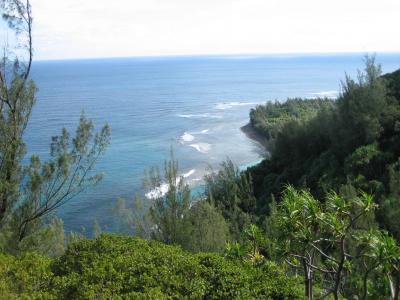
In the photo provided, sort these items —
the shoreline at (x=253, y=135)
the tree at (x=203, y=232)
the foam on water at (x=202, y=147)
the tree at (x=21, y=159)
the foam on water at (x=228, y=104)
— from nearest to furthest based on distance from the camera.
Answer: the tree at (x=21, y=159), the tree at (x=203, y=232), the foam on water at (x=202, y=147), the shoreline at (x=253, y=135), the foam on water at (x=228, y=104)

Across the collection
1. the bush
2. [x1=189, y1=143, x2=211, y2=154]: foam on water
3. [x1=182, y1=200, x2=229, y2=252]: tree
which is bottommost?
[x1=189, y1=143, x2=211, y2=154]: foam on water

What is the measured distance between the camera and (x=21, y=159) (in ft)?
53.2

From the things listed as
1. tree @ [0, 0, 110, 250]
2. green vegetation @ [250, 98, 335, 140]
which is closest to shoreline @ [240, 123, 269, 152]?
green vegetation @ [250, 98, 335, 140]

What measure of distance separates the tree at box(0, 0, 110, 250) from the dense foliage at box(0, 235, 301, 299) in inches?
177

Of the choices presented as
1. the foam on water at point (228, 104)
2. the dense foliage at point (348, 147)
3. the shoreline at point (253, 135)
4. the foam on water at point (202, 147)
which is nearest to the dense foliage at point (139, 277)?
the dense foliage at point (348, 147)

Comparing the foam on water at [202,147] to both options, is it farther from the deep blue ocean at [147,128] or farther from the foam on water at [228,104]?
the foam on water at [228,104]

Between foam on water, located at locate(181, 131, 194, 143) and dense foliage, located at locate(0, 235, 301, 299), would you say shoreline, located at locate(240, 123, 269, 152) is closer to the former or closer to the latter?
foam on water, located at locate(181, 131, 194, 143)

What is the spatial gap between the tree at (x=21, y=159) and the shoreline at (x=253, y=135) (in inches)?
2228

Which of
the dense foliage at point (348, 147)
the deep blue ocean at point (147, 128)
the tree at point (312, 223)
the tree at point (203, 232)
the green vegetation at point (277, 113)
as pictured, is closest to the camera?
the tree at point (312, 223)

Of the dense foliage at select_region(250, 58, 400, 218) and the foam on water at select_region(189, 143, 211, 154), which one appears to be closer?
the dense foliage at select_region(250, 58, 400, 218)

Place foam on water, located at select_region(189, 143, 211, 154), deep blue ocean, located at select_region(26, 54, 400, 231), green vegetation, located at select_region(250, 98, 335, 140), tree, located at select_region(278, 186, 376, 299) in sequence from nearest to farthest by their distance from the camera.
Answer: tree, located at select_region(278, 186, 376, 299) → deep blue ocean, located at select_region(26, 54, 400, 231) → foam on water, located at select_region(189, 143, 211, 154) → green vegetation, located at select_region(250, 98, 335, 140)

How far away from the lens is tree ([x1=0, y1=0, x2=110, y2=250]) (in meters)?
15.7

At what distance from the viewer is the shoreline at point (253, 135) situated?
74.6 metres

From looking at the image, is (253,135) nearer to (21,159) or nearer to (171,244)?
(171,244)
